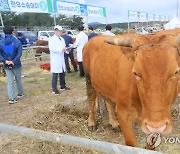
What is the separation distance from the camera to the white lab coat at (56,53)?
8.12 meters

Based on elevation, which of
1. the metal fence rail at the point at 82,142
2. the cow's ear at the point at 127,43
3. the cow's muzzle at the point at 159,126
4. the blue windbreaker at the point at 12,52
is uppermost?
the cow's ear at the point at 127,43

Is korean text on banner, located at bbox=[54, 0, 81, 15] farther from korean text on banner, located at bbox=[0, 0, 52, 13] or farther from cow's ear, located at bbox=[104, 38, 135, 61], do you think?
cow's ear, located at bbox=[104, 38, 135, 61]

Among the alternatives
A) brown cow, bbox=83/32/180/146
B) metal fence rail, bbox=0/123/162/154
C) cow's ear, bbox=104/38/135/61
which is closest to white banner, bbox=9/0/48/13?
brown cow, bbox=83/32/180/146

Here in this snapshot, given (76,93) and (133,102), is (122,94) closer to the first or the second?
(133,102)

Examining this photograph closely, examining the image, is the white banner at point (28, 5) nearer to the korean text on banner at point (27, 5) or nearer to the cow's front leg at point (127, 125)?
the korean text on banner at point (27, 5)

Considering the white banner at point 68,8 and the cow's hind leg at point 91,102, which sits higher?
the white banner at point 68,8

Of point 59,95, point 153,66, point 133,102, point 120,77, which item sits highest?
point 153,66

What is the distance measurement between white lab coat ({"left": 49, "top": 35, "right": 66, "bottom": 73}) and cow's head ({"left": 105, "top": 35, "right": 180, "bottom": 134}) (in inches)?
217

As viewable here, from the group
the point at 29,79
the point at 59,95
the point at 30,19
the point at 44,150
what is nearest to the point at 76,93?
the point at 59,95

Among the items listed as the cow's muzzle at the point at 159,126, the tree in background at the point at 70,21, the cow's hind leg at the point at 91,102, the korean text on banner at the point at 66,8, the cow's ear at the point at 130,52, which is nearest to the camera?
the cow's muzzle at the point at 159,126

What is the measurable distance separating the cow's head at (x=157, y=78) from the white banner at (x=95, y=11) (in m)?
20.9

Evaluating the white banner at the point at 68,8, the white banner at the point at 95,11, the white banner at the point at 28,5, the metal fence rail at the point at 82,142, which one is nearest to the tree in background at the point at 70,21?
the white banner at the point at 95,11

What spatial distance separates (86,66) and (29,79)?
5.84 m

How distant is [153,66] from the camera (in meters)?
2.62
